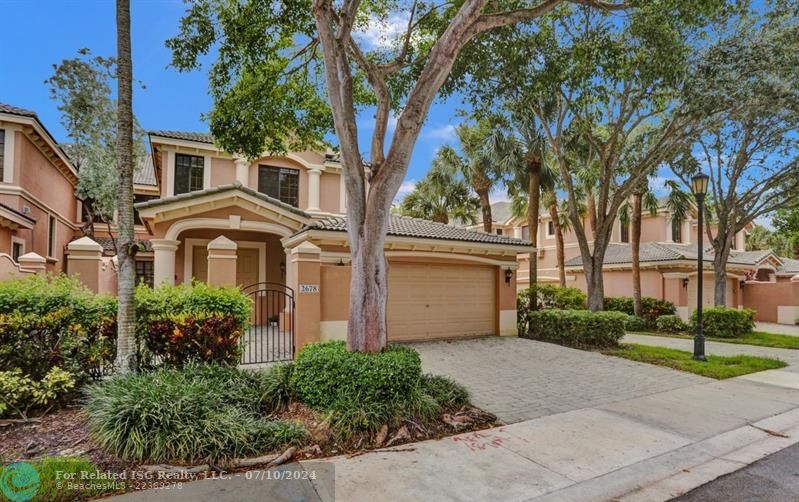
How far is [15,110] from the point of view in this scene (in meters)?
14.2

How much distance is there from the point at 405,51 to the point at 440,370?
686cm

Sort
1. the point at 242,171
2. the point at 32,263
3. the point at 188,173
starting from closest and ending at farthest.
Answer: the point at 32,263
the point at 188,173
the point at 242,171

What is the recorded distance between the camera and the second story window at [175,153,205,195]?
651 inches

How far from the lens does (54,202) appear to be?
18.5 m

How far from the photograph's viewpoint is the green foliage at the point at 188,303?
6184 millimetres

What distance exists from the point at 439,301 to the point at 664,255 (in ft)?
46.6

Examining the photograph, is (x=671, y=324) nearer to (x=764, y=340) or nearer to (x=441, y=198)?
(x=764, y=340)

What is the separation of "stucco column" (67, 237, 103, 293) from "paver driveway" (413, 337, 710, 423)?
263 inches

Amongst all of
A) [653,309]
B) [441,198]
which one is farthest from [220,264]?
[653,309]

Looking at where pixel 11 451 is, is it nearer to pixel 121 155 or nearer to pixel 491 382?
pixel 121 155

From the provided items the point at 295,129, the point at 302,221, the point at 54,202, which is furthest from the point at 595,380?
the point at 54,202

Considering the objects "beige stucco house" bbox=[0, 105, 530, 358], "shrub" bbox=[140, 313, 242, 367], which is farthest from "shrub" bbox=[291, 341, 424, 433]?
"beige stucco house" bbox=[0, 105, 530, 358]

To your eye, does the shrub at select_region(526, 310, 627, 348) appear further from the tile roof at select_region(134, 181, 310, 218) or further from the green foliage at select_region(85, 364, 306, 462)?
the green foliage at select_region(85, 364, 306, 462)

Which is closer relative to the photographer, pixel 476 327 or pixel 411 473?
pixel 411 473
